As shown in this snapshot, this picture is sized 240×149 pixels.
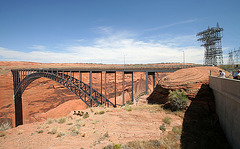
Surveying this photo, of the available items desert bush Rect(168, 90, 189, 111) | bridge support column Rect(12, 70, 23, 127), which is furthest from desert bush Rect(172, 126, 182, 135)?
bridge support column Rect(12, 70, 23, 127)

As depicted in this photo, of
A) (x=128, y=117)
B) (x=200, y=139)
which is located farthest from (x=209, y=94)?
(x=128, y=117)

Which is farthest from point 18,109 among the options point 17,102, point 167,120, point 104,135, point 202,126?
point 202,126

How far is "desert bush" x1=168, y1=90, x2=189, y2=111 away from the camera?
8852mm

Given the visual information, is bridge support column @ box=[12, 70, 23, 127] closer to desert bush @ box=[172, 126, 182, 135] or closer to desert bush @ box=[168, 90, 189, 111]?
desert bush @ box=[168, 90, 189, 111]

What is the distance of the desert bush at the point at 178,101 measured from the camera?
885 centimetres

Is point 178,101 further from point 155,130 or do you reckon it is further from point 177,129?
point 155,130

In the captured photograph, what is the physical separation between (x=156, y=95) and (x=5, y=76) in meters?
45.0

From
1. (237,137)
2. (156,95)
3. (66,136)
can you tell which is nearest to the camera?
(237,137)

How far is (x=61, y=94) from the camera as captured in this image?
35.0 m

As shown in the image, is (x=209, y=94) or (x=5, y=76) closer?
(x=209, y=94)

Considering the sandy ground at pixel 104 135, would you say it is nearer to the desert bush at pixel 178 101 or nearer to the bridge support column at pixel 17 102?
the desert bush at pixel 178 101

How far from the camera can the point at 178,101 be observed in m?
8.84

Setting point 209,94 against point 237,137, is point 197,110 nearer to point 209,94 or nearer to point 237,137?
point 209,94

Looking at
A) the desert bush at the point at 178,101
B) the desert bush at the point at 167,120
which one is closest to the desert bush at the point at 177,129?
the desert bush at the point at 167,120
